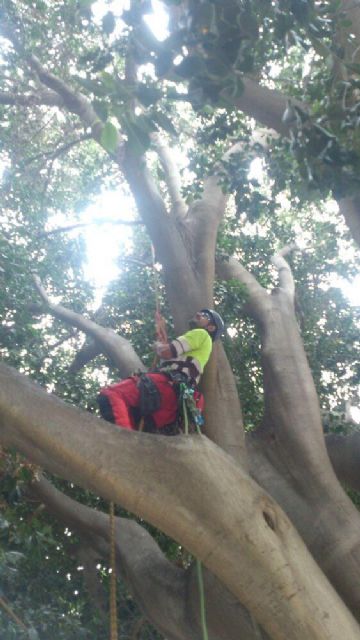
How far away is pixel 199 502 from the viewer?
2.87m

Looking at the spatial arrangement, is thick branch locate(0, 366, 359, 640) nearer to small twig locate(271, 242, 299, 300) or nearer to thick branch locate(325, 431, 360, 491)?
thick branch locate(325, 431, 360, 491)

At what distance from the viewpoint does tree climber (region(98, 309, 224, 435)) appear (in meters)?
4.05

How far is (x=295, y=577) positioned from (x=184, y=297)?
2721mm

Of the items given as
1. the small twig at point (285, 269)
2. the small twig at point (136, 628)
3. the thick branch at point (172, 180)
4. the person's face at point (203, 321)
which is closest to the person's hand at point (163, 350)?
the person's face at point (203, 321)

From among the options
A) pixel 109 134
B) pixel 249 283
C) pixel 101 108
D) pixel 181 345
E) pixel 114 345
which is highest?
pixel 249 283

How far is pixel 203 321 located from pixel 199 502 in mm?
2180

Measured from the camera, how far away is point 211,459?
3002 mm

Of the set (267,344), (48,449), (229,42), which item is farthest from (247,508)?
(267,344)

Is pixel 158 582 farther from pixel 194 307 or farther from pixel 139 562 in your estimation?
pixel 194 307

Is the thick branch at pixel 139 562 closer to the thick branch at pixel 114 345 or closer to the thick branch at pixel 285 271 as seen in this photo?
the thick branch at pixel 114 345

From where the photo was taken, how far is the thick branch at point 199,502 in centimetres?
283

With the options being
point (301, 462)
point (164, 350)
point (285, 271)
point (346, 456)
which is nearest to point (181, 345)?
point (164, 350)

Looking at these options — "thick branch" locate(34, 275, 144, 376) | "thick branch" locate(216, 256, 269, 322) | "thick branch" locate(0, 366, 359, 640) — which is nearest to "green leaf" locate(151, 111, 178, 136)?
"thick branch" locate(0, 366, 359, 640)

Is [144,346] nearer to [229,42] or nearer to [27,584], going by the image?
[27,584]
